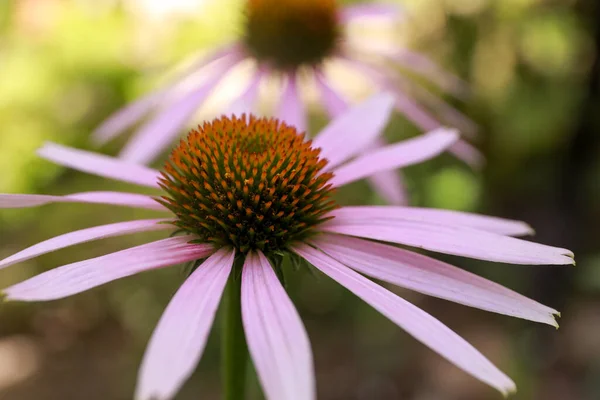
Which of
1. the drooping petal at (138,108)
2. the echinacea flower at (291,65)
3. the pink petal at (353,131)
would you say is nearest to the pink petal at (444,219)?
the pink petal at (353,131)

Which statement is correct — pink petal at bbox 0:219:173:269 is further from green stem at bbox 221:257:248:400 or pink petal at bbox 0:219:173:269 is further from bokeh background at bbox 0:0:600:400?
bokeh background at bbox 0:0:600:400

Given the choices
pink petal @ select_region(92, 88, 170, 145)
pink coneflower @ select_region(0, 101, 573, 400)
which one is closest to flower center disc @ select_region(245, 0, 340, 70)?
pink petal @ select_region(92, 88, 170, 145)

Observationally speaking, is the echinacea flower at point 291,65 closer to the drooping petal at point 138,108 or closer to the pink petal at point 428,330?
the drooping petal at point 138,108

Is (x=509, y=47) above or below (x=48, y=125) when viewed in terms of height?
below

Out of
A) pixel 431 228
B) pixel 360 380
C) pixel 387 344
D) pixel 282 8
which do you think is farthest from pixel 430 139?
pixel 360 380

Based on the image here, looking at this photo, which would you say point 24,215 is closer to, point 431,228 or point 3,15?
point 3,15

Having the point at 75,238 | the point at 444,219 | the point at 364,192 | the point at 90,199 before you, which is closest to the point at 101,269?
the point at 75,238
